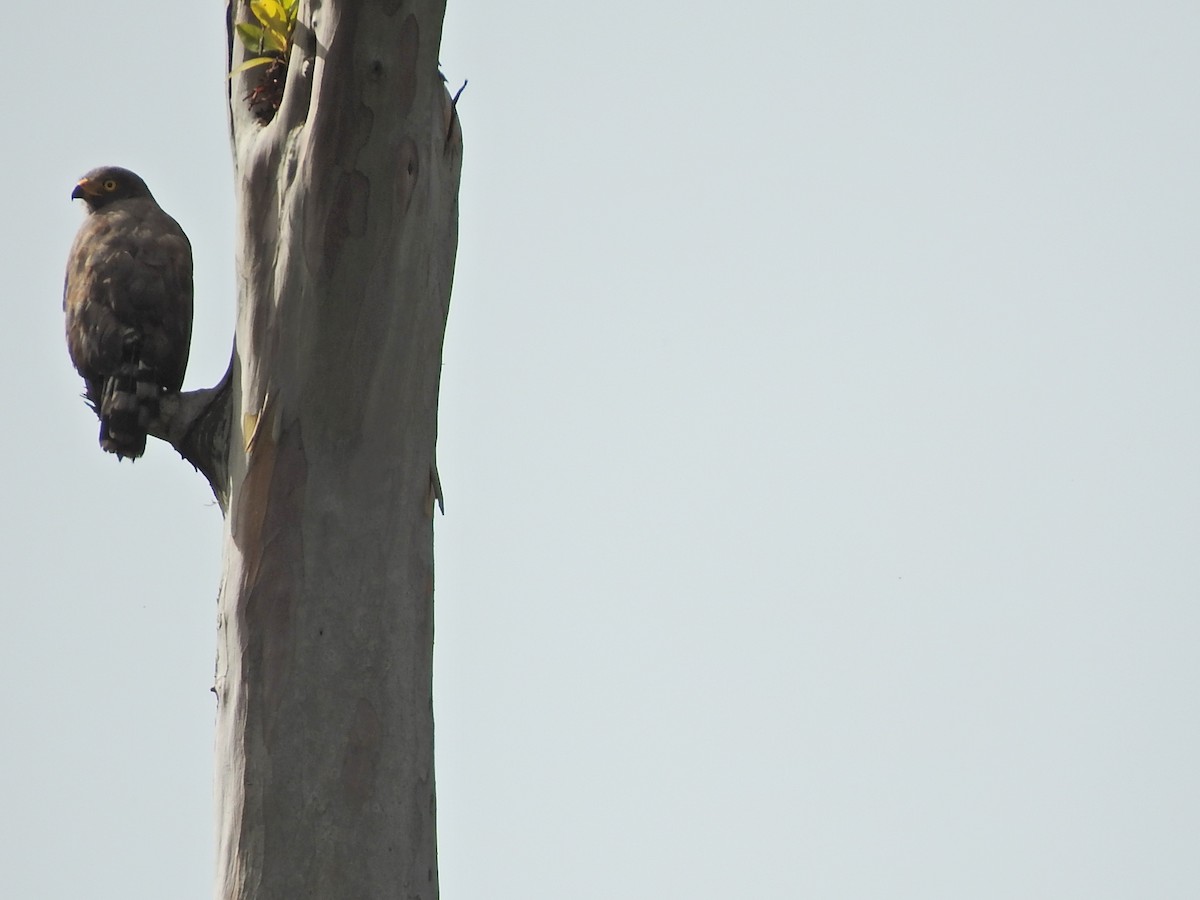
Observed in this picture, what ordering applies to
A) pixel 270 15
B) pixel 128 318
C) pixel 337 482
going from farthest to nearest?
pixel 128 318 < pixel 270 15 < pixel 337 482

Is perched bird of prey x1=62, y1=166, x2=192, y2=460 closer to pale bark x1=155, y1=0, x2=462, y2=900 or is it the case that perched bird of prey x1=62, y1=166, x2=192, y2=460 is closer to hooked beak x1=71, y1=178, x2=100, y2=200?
hooked beak x1=71, y1=178, x2=100, y2=200

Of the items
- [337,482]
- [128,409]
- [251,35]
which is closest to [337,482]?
[337,482]

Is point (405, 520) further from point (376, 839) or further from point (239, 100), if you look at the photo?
point (239, 100)

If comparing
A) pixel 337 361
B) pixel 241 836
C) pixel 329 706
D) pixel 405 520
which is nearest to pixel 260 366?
pixel 337 361

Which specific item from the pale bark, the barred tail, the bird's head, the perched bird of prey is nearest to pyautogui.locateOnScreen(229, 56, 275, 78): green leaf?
the pale bark

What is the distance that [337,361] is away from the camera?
4355 mm

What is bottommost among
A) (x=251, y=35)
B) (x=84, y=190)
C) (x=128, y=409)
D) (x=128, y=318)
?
(x=128, y=409)

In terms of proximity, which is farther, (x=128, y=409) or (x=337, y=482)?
(x=128, y=409)

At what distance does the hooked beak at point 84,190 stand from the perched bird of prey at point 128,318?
1.54 ft

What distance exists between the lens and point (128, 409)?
491 centimetres

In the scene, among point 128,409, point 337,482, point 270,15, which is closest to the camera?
point 337,482

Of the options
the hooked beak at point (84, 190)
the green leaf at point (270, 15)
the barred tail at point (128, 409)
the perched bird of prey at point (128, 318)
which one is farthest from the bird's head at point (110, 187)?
the green leaf at point (270, 15)

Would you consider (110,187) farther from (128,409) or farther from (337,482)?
(337,482)

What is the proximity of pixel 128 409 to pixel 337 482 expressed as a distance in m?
0.95
